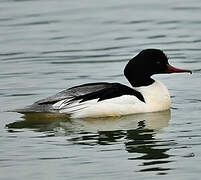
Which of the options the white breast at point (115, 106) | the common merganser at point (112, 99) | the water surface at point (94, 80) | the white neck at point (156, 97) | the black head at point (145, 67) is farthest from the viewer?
the black head at point (145, 67)

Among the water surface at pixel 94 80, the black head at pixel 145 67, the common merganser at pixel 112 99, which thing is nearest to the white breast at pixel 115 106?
the common merganser at pixel 112 99

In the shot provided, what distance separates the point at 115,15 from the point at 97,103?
24.5ft

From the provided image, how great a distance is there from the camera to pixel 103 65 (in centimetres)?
1812

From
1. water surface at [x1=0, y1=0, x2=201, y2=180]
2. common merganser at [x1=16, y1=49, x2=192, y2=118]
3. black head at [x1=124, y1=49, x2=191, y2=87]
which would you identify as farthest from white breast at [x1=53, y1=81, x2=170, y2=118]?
black head at [x1=124, y1=49, x2=191, y2=87]

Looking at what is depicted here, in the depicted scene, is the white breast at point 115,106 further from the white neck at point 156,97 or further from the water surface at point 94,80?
the water surface at point 94,80

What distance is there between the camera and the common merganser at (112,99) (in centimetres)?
1481

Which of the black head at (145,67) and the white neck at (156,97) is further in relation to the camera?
the black head at (145,67)

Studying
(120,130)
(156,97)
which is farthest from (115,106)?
(120,130)

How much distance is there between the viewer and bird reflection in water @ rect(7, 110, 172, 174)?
492 inches

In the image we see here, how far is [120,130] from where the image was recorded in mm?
14086

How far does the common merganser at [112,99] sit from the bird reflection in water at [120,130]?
0.11 m

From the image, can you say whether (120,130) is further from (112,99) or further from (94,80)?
(94,80)

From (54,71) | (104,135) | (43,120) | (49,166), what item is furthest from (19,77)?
(49,166)

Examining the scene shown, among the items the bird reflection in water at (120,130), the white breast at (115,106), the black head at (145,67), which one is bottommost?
the bird reflection in water at (120,130)
